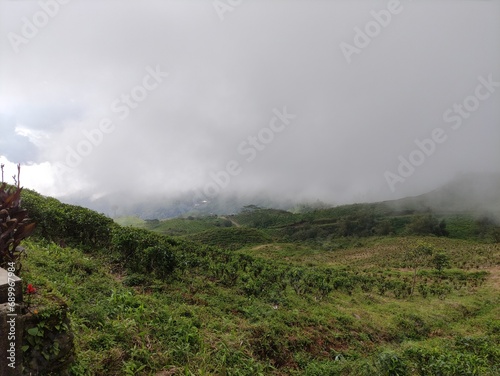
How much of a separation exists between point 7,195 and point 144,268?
6.91 metres

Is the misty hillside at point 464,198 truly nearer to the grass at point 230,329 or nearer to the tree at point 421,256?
the tree at point 421,256

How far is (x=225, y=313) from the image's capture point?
989 centimetres

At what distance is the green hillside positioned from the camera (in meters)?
6.19

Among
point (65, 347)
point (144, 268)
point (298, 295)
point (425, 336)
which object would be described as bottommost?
point (425, 336)

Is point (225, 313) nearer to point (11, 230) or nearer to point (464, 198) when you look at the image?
point (11, 230)

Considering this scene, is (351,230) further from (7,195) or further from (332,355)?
(7,195)

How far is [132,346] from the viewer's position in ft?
19.6

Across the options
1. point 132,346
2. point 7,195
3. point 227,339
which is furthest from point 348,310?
point 7,195
